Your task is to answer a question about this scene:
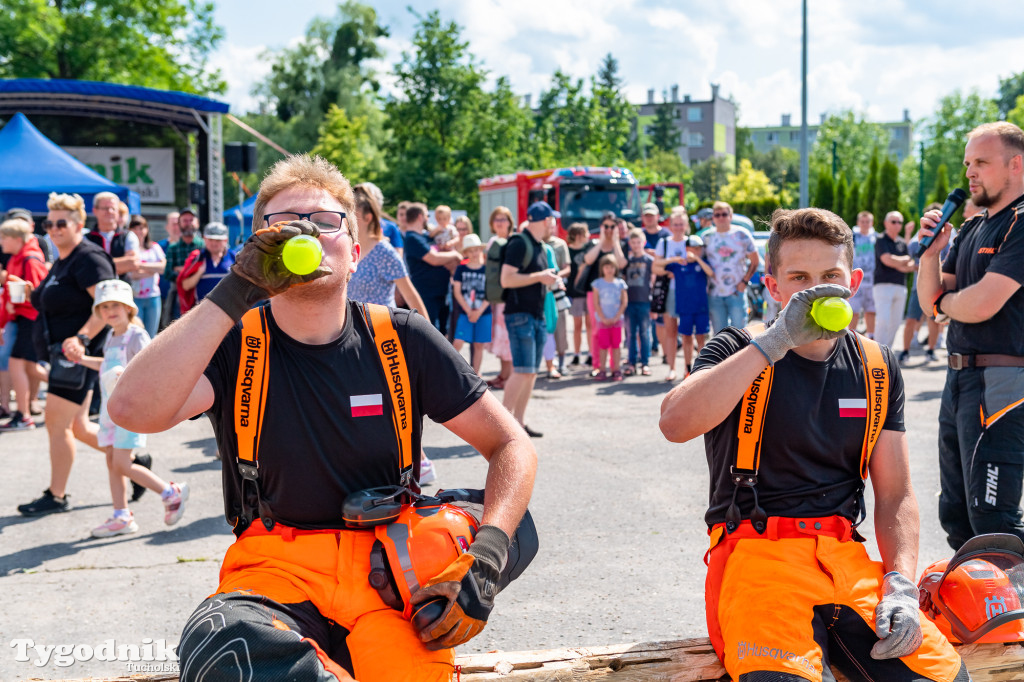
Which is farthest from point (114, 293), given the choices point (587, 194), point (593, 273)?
point (587, 194)

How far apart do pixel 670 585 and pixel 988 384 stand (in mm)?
1717

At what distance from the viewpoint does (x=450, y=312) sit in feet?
36.4

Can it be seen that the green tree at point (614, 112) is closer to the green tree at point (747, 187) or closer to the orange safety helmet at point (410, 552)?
the green tree at point (747, 187)

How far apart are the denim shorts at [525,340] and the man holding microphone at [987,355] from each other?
159 inches

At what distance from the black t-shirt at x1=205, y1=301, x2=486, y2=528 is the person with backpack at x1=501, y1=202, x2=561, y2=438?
5.20m

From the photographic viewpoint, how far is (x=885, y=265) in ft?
40.9

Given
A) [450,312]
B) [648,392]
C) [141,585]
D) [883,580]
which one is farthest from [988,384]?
[450,312]

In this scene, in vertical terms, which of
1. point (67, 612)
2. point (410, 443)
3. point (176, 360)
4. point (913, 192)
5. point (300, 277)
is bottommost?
point (67, 612)

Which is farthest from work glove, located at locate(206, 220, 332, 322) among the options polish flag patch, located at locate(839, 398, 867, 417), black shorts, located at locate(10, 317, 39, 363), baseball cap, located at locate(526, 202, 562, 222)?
black shorts, located at locate(10, 317, 39, 363)

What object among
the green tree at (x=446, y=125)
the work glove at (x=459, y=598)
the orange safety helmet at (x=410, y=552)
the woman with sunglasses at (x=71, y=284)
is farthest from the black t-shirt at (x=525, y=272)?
the green tree at (x=446, y=125)

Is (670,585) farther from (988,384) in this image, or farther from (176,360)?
(176,360)

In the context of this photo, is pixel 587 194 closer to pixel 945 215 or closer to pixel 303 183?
pixel 945 215

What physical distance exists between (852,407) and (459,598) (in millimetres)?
1255

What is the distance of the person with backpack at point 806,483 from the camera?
238 cm
